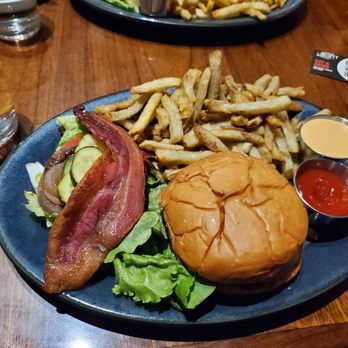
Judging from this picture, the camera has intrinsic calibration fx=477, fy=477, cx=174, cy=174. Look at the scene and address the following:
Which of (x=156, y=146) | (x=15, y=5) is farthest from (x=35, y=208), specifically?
(x=15, y=5)

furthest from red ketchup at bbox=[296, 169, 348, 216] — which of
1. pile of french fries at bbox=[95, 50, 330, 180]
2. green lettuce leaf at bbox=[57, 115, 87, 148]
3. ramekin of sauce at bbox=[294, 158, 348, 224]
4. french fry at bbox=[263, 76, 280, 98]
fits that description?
green lettuce leaf at bbox=[57, 115, 87, 148]

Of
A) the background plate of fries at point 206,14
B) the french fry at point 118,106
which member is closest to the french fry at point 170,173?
the french fry at point 118,106

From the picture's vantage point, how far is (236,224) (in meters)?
1.74

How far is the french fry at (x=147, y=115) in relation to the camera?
7.52 feet

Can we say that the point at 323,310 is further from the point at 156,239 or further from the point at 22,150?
the point at 22,150

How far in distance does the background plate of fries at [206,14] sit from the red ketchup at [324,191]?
152cm

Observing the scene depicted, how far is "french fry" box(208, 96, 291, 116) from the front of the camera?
230 centimetres

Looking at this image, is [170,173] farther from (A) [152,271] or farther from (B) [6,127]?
(B) [6,127]

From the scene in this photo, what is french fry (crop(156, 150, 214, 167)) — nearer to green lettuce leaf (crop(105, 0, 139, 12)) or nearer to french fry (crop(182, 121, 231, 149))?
french fry (crop(182, 121, 231, 149))

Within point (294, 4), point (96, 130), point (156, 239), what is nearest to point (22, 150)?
point (96, 130)

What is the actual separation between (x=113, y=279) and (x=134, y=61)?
6.08 feet

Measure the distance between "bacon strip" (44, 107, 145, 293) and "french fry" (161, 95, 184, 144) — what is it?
1.02 feet

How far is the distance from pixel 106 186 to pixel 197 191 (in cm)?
39

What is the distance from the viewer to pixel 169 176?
7.21 ft
